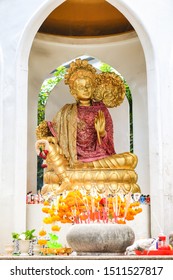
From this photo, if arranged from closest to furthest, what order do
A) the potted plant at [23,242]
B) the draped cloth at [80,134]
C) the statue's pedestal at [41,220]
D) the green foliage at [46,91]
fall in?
the potted plant at [23,242], the statue's pedestal at [41,220], the draped cloth at [80,134], the green foliage at [46,91]

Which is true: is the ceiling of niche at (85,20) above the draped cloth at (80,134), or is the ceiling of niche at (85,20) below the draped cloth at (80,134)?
above

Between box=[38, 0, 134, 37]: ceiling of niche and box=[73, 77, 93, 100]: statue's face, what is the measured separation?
3.01 feet

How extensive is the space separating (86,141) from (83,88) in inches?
31.4

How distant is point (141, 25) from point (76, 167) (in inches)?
86.2

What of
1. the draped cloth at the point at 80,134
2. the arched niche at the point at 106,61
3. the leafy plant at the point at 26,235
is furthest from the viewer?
the arched niche at the point at 106,61

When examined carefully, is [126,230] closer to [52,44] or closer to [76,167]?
[76,167]

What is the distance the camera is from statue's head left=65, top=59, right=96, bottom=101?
11.5 m

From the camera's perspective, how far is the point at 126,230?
22.5 ft

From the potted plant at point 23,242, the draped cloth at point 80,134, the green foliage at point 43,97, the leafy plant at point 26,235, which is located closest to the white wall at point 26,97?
the leafy plant at point 26,235

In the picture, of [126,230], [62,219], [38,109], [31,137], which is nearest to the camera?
[126,230]

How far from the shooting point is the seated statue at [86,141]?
10477 millimetres

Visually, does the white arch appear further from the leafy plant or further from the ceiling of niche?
the ceiling of niche

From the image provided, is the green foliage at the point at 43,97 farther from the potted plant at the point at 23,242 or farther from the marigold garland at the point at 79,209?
the potted plant at the point at 23,242
